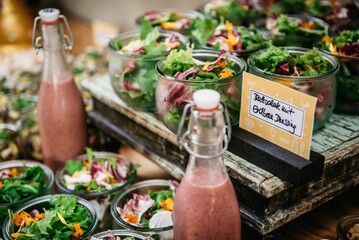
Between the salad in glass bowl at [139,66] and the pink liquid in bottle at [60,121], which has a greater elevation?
the salad in glass bowl at [139,66]

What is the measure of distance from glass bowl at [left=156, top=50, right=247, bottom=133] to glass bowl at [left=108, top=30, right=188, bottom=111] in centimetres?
10

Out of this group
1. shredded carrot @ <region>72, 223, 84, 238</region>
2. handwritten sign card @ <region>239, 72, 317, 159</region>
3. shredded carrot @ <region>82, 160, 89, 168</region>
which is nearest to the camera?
handwritten sign card @ <region>239, 72, 317, 159</region>

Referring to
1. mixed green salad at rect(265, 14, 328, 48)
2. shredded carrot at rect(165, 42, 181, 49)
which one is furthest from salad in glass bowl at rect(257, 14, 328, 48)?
shredded carrot at rect(165, 42, 181, 49)

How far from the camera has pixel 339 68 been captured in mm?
1392

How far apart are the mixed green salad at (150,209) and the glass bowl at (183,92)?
20 centimetres

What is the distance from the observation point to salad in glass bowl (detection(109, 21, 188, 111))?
57.7 inches

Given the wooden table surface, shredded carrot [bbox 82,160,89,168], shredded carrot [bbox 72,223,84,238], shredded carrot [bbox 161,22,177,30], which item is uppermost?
shredded carrot [bbox 161,22,177,30]

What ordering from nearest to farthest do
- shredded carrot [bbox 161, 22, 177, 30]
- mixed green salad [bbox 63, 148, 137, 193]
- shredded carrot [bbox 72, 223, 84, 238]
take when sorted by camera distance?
shredded carrot [bbox 72, 223, 84, 238] < mixed green salad [bbox 63, 148, 137, 193] < shredded carrot [bbox 161, 22, 177, 30]

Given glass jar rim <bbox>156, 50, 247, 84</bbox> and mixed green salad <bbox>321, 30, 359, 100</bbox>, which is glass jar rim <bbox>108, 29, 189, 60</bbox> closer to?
glass jar rim <bbox>156, 50, 247, 84</bbox>

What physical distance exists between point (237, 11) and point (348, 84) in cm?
60

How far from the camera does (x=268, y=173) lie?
1.21 metres

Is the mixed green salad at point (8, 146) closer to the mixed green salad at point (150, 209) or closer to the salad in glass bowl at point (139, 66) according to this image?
the salad in glass bowl at point (139, 66)

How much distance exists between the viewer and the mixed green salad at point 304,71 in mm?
1249

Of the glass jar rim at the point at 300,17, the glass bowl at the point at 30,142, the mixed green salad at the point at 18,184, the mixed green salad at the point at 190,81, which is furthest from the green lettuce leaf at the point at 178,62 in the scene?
the glass bowl at the point at 30,142
